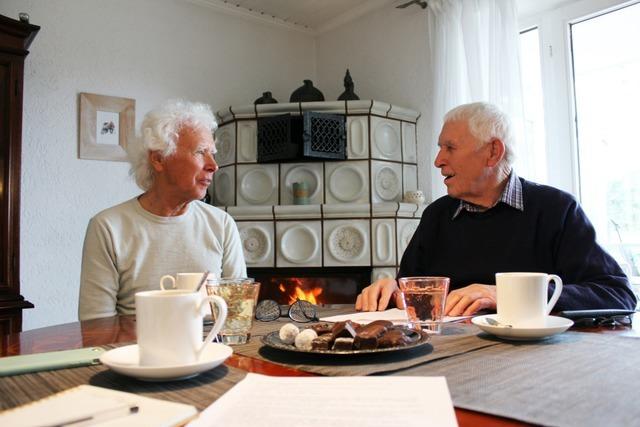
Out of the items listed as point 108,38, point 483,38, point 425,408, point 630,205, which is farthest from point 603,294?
point 108,38

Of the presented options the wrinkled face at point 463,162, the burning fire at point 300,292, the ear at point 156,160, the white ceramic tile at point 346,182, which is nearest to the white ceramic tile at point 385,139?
the white ceramic tile at point 346,182

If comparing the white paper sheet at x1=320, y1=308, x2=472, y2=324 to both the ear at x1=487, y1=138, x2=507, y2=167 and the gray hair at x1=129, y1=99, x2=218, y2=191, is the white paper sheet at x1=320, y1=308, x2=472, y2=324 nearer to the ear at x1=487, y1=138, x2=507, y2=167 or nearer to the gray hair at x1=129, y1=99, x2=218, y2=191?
the ear at x1=487, y1=138, x2=507, y2=167

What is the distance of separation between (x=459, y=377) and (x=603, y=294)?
2.52 ft

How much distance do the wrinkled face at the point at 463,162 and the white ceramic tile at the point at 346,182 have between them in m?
1.41

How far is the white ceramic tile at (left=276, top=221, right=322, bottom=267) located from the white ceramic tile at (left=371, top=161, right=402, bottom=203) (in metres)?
0.43

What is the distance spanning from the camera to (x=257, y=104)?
135 inches

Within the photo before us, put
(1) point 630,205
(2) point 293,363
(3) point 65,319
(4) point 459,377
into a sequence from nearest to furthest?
(4) point 459,377 < (2) point 293,363 < (1) point 630,205 < (3) point 65,319

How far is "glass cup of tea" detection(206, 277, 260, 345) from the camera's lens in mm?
912

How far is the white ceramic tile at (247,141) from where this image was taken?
341cm

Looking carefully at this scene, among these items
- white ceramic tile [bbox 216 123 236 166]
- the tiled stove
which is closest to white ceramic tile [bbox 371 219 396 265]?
the tiled stove

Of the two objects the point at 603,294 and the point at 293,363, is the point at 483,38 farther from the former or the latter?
the point at 293,363

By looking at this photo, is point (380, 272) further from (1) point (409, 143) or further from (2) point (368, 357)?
(2) point (368, 357)

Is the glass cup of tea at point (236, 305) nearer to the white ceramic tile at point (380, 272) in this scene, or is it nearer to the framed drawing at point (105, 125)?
the white ceramic tile at point (380, 272)

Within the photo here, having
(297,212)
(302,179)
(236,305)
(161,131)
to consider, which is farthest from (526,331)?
(302,179)
